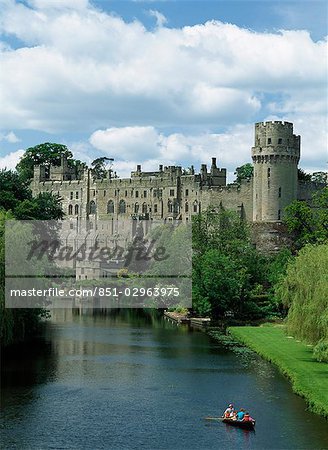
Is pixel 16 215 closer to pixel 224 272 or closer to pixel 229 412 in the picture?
pixel 224 272

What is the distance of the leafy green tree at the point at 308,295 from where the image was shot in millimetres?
36406

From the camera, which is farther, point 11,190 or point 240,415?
point 11,190

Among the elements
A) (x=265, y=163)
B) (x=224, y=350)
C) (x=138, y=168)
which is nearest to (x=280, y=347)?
(x=224, y=350)

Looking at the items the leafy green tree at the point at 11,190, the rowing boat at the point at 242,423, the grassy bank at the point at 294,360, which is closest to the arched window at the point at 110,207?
the leafy green tree at the point at 11,190

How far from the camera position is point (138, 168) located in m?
113

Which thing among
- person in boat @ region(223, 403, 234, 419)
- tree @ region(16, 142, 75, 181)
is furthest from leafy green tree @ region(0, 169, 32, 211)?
tree @ region(16, 142, 75, 181)

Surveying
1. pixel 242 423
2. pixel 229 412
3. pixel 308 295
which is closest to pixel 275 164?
pixel 308 295

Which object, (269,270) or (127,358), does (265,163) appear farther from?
(127,358)

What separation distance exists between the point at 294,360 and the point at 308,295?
3.12 m

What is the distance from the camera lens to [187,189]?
99.5 metres

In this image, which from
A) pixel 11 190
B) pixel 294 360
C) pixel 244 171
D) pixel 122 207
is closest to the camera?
pixel 294 360

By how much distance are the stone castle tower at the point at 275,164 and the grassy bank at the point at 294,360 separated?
103ft

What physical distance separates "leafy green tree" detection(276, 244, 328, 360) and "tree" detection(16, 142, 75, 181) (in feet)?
270

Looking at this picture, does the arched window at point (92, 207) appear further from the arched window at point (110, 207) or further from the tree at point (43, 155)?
the tree at point (43, 155)
